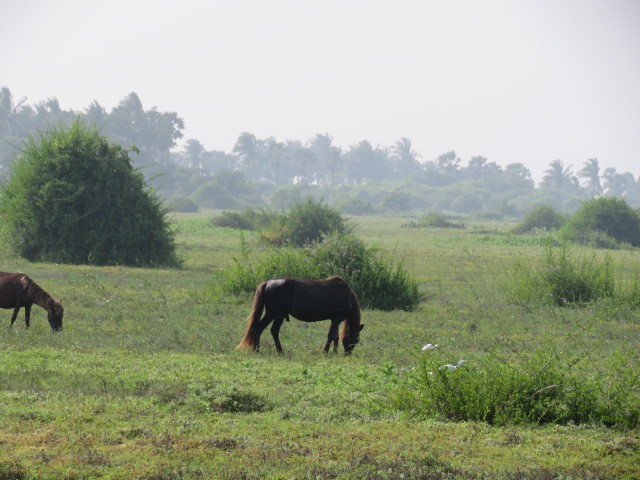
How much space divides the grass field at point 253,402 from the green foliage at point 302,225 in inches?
886

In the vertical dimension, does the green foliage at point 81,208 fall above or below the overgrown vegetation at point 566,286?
above

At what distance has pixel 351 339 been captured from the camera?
47.0ft

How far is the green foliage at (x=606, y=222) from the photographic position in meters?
53.7

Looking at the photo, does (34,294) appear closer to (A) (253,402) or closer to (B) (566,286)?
(A) (253,402)

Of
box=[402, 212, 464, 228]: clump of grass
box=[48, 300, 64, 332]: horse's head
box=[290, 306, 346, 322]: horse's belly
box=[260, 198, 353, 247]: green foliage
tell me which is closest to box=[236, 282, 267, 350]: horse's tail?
box=[290, 306, 346, 322]: horse's belly

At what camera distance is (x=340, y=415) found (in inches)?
384

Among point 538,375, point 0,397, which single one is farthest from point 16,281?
point 538,375

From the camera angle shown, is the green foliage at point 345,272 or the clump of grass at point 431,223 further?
the clump of grass at point 431,223

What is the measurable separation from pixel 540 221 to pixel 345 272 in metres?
54.7

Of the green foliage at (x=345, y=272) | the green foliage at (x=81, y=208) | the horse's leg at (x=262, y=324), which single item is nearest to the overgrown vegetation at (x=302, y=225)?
the green foliage at (x=81, y=208)

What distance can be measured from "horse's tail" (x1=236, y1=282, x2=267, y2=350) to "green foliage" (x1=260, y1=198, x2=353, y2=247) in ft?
91.5

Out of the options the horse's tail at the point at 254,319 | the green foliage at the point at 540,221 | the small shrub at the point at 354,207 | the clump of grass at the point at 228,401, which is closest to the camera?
the clump of grass at the point at 228,401

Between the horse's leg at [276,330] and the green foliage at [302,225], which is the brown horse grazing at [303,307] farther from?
the green foliage at [302,225]

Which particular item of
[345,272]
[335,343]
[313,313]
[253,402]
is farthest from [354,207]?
[253,402]
